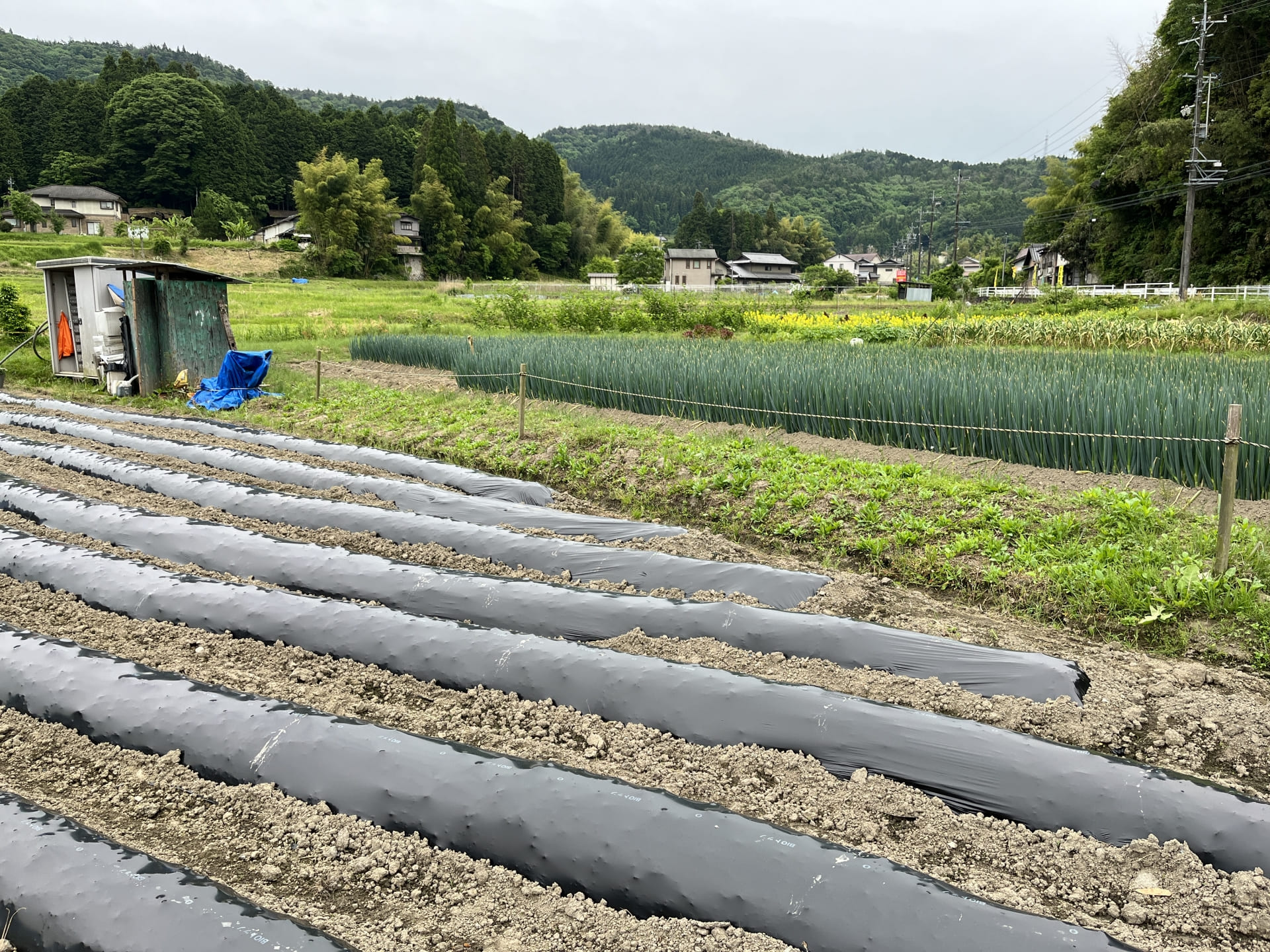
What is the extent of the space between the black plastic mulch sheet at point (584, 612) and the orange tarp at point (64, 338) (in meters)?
10.1

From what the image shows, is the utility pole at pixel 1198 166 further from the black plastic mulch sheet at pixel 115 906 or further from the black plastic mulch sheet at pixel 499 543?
the black plastic mulch sheet at pixel 115 906

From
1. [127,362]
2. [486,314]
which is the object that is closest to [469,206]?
[486,314]

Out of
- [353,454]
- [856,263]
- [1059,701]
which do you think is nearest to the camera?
[1059,701]

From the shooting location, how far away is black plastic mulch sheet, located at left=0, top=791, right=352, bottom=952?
1943 millimetres

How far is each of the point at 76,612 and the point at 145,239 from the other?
1568 inches

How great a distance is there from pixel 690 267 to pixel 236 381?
53276 millimetres

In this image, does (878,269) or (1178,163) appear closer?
(1178,163)

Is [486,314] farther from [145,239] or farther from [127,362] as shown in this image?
[145,239]

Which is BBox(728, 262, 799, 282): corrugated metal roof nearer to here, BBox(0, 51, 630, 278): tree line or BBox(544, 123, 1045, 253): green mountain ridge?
BBox(0, 51, 630, 278): tree line

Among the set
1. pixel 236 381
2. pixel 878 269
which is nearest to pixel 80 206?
pixel 236 381

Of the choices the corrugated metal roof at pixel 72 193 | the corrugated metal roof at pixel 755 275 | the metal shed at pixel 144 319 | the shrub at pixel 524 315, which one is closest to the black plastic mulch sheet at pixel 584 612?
the metal shed at pixel 144 319

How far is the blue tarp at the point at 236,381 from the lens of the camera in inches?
440

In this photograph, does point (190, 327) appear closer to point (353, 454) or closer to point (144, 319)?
point (144, 319)

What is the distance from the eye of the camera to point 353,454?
782 cm
